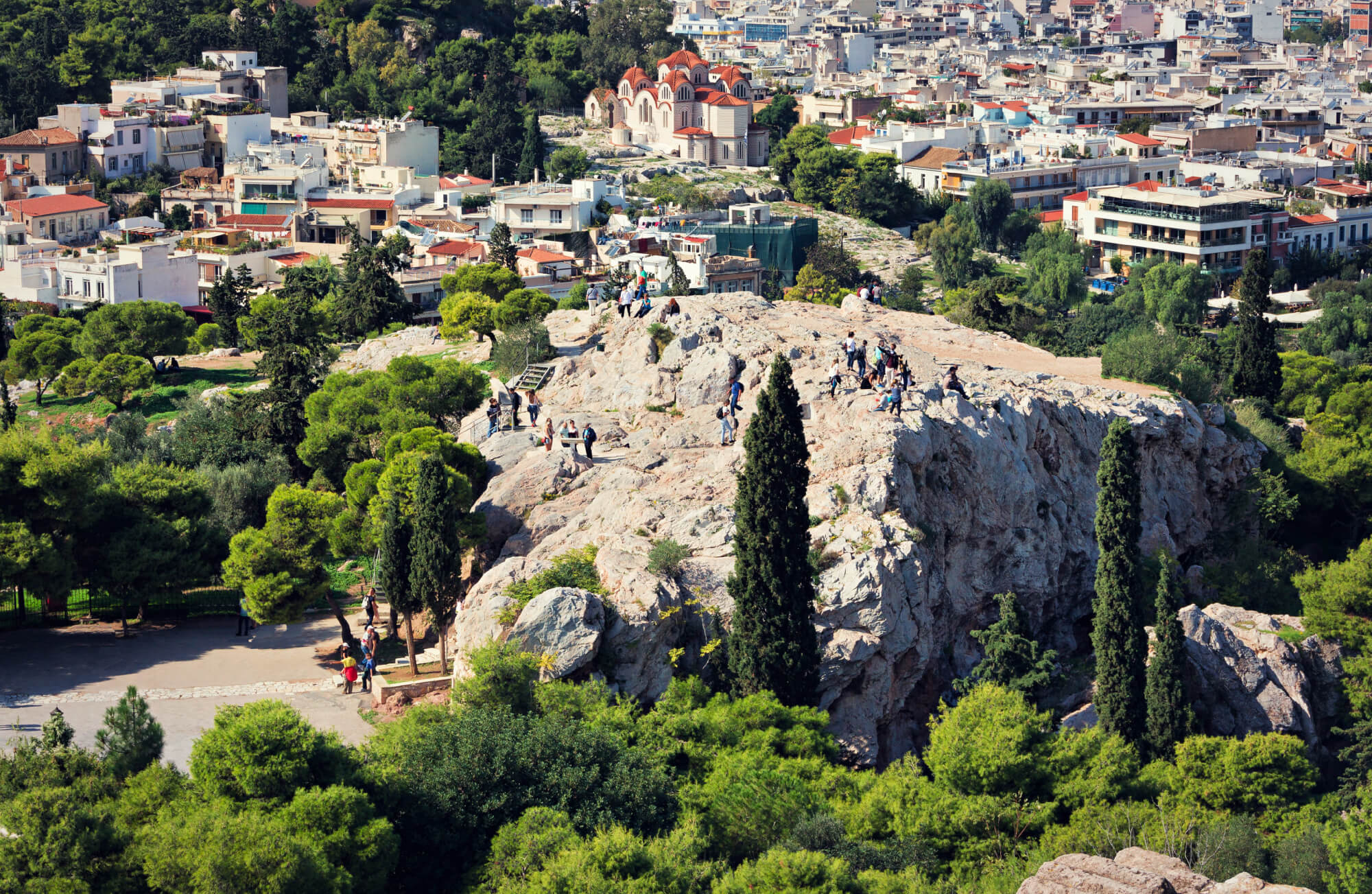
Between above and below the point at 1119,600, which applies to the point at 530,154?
above

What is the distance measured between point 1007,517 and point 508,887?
13172mm

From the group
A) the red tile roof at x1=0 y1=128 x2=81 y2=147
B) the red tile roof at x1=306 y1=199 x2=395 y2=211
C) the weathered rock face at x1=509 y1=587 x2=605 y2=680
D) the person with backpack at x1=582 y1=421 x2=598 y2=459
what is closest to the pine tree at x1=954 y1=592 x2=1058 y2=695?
the weathered rock face at x1=509 y1=587 x2=605 y2=680

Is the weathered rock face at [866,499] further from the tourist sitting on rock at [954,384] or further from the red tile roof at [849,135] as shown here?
the red tile roof at [849,135]

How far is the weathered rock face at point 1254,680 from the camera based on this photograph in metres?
28.8

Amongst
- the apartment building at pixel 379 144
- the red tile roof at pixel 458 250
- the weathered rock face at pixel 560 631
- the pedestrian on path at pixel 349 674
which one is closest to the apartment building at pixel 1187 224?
the apartment building at pixel 379 144

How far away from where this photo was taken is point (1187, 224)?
83.5 m

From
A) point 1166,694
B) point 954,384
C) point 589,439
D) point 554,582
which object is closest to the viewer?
point 554,582

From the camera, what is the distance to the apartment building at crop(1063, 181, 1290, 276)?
83.2 meters

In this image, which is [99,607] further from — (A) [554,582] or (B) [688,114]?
(B) [688,114]

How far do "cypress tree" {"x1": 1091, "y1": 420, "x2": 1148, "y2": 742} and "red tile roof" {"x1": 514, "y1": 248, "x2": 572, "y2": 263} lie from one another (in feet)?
136

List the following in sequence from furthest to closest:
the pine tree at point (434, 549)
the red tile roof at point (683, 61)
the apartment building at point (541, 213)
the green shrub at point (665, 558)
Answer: the red tile roof at point (683, 61) → the apartment building at point (541, 213) → the pine tree at point (434, 549) → the green shrub at point (665, 558)

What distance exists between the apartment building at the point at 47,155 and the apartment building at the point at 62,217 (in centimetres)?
586

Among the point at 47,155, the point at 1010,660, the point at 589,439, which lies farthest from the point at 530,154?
the point at 1010,660

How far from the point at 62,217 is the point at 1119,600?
198ft
